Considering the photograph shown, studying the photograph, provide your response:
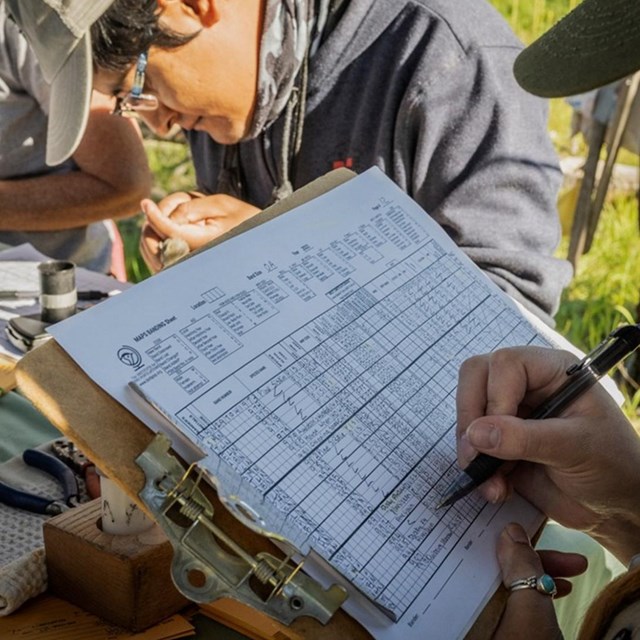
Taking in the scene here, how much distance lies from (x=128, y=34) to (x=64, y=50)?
106 mm

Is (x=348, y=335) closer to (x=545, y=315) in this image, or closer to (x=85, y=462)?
(x=85, y=462)

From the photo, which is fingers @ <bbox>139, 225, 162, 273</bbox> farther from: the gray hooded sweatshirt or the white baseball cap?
the gray hooded sweatshirt

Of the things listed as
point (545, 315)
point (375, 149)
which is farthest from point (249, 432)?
point (375, 149)

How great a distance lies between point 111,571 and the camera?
79cm

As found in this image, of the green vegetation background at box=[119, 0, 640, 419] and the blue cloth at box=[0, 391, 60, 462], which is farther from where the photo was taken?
the green vegetation background at box=[119, 0, 640, 419]

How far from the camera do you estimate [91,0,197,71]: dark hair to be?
1.32 m

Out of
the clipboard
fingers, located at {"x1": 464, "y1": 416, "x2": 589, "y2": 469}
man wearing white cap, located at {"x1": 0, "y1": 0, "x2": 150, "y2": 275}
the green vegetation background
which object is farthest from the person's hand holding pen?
the green vegetation background

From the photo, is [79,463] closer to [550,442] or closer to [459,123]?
[550,442]

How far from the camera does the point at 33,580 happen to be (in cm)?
83

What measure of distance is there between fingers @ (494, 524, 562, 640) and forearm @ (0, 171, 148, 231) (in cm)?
158

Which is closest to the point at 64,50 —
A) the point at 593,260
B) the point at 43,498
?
the point at 43,498

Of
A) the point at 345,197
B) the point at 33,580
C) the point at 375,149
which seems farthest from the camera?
the point at 375,149

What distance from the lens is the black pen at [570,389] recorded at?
2.71 ft

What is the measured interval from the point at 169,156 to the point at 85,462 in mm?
3262
